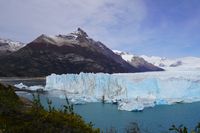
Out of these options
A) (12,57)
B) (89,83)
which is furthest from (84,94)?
(12,57)

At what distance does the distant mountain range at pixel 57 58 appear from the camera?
91.3 m

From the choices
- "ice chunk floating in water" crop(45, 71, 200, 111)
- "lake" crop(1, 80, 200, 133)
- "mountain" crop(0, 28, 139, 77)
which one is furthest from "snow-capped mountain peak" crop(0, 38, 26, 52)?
"lake" crop(1, 80, 200, 133)

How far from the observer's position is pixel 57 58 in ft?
334

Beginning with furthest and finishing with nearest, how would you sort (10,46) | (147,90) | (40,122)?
1. (10,46)
2. (147,90)
3. (40,122)

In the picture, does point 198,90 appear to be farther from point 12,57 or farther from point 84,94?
point 12,57

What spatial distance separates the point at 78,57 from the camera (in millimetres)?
106125

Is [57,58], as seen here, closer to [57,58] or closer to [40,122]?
[57,58]

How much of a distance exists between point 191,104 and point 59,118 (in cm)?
2267

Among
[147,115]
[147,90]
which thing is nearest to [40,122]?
[147,115]

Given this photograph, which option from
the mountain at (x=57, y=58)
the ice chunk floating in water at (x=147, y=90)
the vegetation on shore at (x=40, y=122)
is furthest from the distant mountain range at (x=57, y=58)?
the vegetation on shore at (x=40, y=122)

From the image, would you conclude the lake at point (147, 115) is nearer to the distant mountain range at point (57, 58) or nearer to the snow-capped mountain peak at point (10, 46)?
the distant mountain range at point (57, 58)

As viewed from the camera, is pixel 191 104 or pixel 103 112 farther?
pixel 191 104

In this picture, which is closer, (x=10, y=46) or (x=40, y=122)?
(x=40, y=122)

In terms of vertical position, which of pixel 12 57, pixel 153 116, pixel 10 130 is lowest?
pixel 153 116
